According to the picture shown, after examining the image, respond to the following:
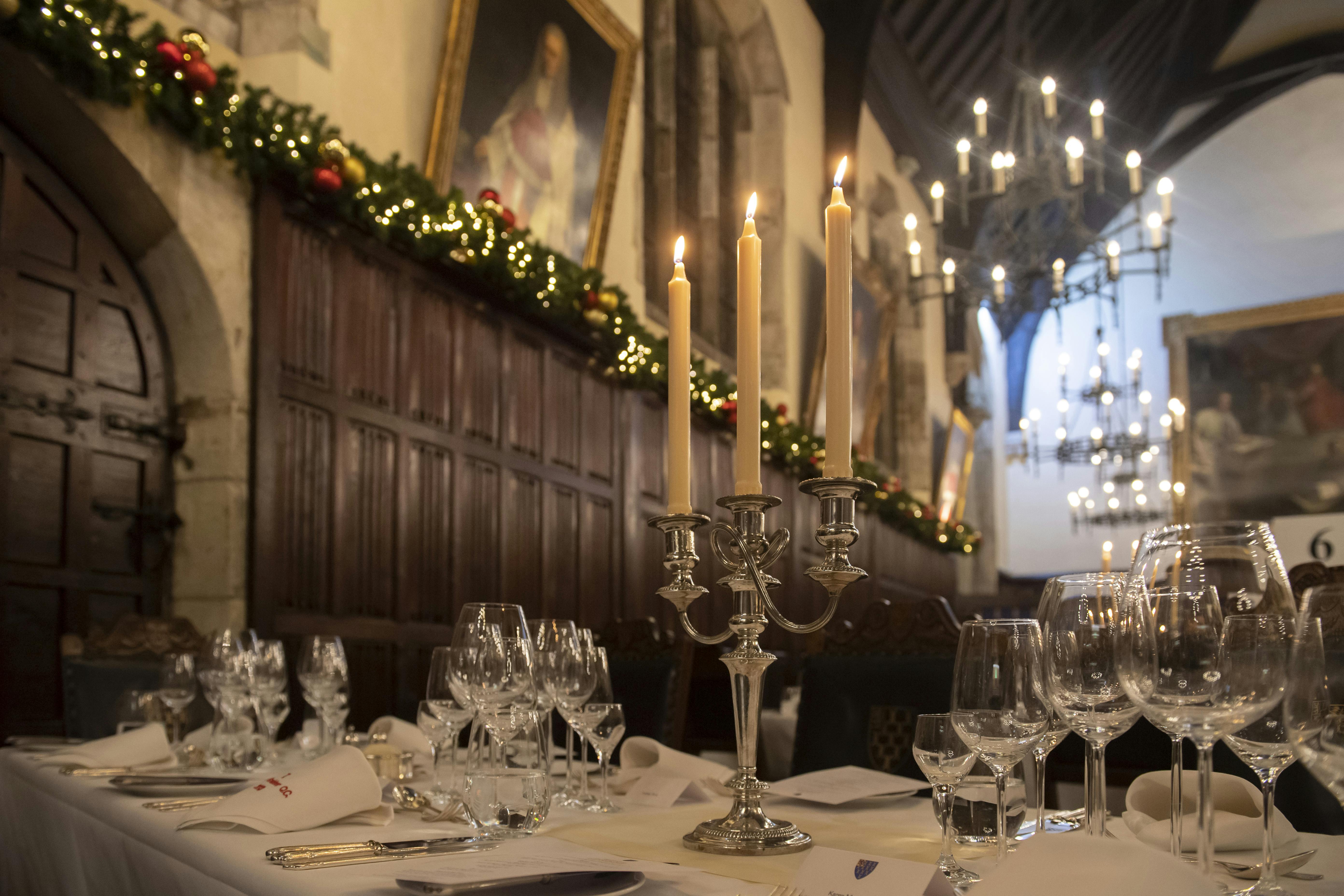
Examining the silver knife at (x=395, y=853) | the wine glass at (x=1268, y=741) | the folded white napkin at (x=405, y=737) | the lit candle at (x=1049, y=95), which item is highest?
the lit candle at (x=1049, y=95)

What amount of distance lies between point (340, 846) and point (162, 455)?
3.30 m

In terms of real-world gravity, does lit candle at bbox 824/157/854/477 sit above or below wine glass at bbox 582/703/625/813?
above

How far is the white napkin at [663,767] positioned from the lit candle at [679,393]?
1.96 feet

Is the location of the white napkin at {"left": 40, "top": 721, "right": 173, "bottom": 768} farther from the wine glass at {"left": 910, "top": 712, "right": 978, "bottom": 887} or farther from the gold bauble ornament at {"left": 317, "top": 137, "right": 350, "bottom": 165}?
the gold bauble ornament at {"left": 317, "top": 137, "right": 350, "bottom": 165}

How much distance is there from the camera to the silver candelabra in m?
1.21

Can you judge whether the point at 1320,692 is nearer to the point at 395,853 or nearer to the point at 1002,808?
the point at 1002,808

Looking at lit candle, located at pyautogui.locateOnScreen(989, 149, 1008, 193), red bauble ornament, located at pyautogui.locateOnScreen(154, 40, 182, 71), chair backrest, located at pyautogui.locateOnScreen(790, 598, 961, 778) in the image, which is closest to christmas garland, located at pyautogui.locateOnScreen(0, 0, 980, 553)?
red bauble ornament, located at pyautogui.locateOnScreen(154, 40, 182, 71)

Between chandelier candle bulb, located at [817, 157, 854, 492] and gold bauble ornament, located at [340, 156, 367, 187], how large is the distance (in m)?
3.46

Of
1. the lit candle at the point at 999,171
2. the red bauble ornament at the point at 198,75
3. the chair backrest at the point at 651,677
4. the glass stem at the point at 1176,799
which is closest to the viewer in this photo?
the glass stem at the point at 1176,799

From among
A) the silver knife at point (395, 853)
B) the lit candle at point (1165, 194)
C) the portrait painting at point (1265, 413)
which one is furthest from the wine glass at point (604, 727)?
the portrait painting at point (1265, 413)

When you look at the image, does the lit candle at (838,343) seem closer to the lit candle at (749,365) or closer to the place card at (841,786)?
the lit candle at (749,365)

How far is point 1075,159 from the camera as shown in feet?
22.6

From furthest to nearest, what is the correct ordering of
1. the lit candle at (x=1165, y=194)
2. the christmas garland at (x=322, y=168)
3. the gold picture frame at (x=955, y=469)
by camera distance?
the gold picture frame at (x=955, y=469)
the lit candle at (x=1165, y=194)
the christmas garland at (x=322, y=168)

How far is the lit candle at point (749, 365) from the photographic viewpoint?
1.27m
